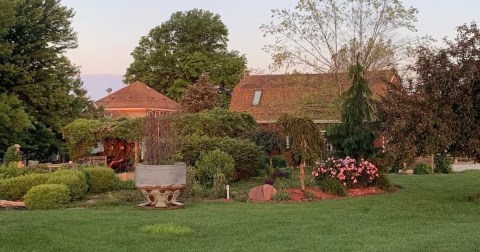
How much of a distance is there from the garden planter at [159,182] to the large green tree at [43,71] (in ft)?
58.1

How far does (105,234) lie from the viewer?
9.80 metres

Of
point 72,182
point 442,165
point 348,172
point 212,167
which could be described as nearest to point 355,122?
point 348,172

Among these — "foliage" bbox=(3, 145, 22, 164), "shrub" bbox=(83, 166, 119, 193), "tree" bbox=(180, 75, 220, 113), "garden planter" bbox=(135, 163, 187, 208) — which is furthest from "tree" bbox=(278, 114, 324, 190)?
"tree" bbox=(180, 75, 220, 113)

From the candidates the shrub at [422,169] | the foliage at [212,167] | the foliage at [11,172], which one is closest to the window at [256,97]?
the shrub at [422,169]

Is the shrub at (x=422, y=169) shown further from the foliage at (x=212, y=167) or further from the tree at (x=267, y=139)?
the foliage at (x=212, y=167)

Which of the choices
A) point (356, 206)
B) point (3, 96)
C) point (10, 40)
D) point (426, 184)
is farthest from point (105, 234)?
point (10, 40)

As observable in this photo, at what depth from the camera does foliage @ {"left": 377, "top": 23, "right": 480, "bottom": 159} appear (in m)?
13.5

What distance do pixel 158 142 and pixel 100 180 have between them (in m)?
3.95

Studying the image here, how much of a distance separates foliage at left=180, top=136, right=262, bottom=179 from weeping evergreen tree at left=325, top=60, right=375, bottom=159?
4.45 meters

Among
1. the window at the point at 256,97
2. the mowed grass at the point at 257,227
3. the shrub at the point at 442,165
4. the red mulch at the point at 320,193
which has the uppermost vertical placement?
the window at the point at 256,97

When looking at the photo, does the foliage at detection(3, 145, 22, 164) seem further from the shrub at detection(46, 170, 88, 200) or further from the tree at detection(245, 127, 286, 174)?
the tree at detection(245, 127, 286, 174)

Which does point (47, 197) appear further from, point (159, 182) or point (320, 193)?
point (320, 193)

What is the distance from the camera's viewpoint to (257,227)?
34.7 feet

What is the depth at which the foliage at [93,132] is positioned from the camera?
27.9m
